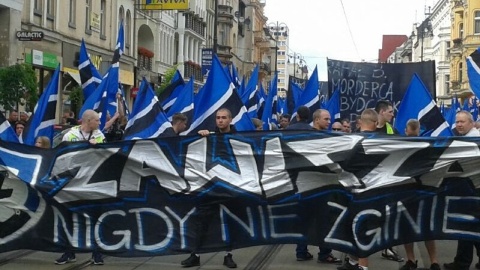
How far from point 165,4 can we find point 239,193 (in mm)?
25996

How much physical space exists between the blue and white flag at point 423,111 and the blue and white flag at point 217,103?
2.51 meters

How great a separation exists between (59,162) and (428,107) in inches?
212

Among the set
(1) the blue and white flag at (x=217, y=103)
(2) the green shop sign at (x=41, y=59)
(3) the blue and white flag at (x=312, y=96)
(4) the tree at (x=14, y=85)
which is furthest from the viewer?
(2) the green shop sign at (x=41, y=59)

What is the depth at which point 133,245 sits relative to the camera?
334 inches

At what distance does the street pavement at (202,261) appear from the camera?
8.55 metres

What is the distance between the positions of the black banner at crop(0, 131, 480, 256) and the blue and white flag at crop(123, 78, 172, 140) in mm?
1934

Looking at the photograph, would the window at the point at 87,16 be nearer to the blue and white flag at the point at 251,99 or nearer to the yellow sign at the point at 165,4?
the yellow sign at the point at 165,4

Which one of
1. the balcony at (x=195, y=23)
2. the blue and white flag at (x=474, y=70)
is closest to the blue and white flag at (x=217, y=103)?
the blue and white flag at (x=474, y=70)

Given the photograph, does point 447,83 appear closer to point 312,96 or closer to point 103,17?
point 103,17

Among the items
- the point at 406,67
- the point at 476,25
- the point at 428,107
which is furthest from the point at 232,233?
the point at 476,25

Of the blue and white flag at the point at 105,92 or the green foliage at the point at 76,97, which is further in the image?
the green foliage at the point at 76,97

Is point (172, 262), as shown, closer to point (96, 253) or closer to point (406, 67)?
point (96, 253)

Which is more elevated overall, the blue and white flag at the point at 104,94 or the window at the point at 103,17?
the window at the point at 103,17

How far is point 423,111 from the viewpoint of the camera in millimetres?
11469
